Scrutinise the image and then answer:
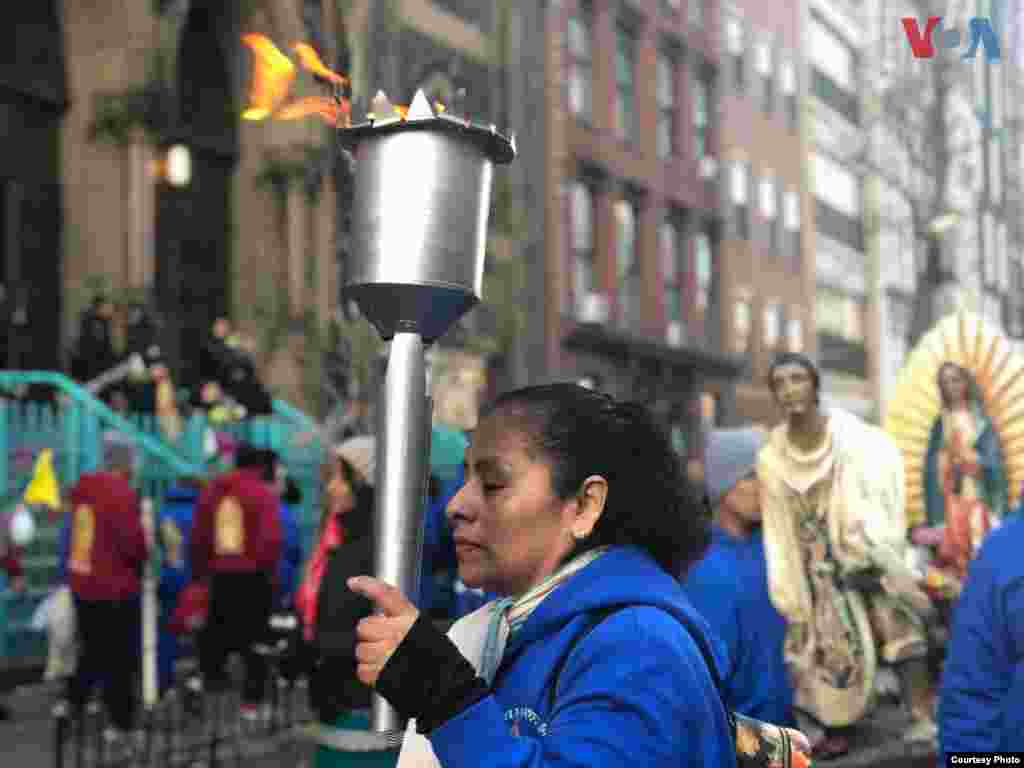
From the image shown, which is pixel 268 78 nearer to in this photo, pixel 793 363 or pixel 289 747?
pixel 793 363

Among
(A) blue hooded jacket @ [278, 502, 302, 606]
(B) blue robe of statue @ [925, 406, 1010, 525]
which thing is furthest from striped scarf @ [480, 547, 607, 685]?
(A) blue hooded jacket @ [278, 502, 302, 606]

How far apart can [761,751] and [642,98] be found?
30.9 metres

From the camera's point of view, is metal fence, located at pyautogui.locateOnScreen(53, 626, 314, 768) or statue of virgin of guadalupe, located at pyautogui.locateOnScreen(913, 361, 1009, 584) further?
statue of virgin of guadalupe, located at pyautogui.locateOnScreen(913, 361, 1009, 584)

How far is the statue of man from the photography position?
326 inches

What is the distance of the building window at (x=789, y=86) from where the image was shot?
41.1m

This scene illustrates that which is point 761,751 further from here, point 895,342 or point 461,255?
point 895,342

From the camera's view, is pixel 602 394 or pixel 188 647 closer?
pixel 602 394

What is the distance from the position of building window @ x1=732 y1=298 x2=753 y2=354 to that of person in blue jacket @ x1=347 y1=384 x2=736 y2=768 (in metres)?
34.6

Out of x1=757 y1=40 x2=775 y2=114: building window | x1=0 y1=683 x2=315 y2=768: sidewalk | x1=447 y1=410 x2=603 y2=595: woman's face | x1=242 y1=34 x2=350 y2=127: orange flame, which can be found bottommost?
x1=0 y1=683 x2=315 y2=768: sidewalk

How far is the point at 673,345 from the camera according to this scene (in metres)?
33.1

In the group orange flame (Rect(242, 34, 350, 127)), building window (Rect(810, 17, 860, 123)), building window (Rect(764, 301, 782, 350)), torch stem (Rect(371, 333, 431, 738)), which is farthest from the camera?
building window (Rect(810, 17, 860, 123))

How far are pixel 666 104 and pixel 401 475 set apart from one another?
107 ft

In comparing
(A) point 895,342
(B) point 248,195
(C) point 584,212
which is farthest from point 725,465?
(A) point 895,342

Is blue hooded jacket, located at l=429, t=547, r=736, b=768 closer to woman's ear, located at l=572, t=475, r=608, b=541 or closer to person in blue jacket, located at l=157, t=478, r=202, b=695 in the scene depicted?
woman's ear, located at l=572, t=475, r=608, b=541
